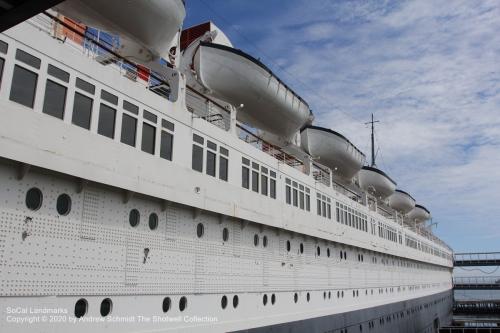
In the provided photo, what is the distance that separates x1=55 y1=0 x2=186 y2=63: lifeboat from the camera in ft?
35.3

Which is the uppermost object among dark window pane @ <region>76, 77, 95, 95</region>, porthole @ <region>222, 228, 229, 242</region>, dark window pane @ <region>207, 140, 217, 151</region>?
dark window pane @ <region>76, 77, 95, 95</region>

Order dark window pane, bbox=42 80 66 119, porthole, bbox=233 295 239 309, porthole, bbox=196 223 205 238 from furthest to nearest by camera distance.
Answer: porthole, bbox=233 295 239 309 → porthole, bbox=196 223 205 238 → dark window pane, bbox=42 80 66 119

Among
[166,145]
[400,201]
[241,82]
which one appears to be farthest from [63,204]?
[400,201]

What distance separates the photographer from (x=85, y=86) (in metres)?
9.52

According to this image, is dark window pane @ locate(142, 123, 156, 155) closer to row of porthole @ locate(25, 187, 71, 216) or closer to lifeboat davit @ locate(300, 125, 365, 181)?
row of porthole @ locate(25, 187, 71, 216)

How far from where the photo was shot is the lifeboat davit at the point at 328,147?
2397cm

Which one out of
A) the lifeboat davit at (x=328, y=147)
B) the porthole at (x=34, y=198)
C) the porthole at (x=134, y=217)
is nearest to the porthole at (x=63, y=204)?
the porthole at (x=34, y=198)

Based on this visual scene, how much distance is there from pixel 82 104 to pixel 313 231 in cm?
1273

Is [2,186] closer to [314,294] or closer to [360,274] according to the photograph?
[314,294]

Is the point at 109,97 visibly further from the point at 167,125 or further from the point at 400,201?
the point at 400,201

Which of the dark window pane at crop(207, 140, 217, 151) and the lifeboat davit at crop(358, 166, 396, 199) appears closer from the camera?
the dark window pane at crop(207, 140, 217, 151)

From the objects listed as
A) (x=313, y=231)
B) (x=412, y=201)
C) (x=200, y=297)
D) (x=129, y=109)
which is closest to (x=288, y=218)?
(x=313, y=231)

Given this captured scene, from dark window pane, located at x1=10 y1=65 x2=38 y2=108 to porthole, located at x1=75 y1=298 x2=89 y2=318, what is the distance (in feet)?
13.5

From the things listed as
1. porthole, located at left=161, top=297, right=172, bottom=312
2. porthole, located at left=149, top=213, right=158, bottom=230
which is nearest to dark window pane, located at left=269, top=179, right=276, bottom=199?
porthole, located at left=149, top=213, right=158, bottom=230
